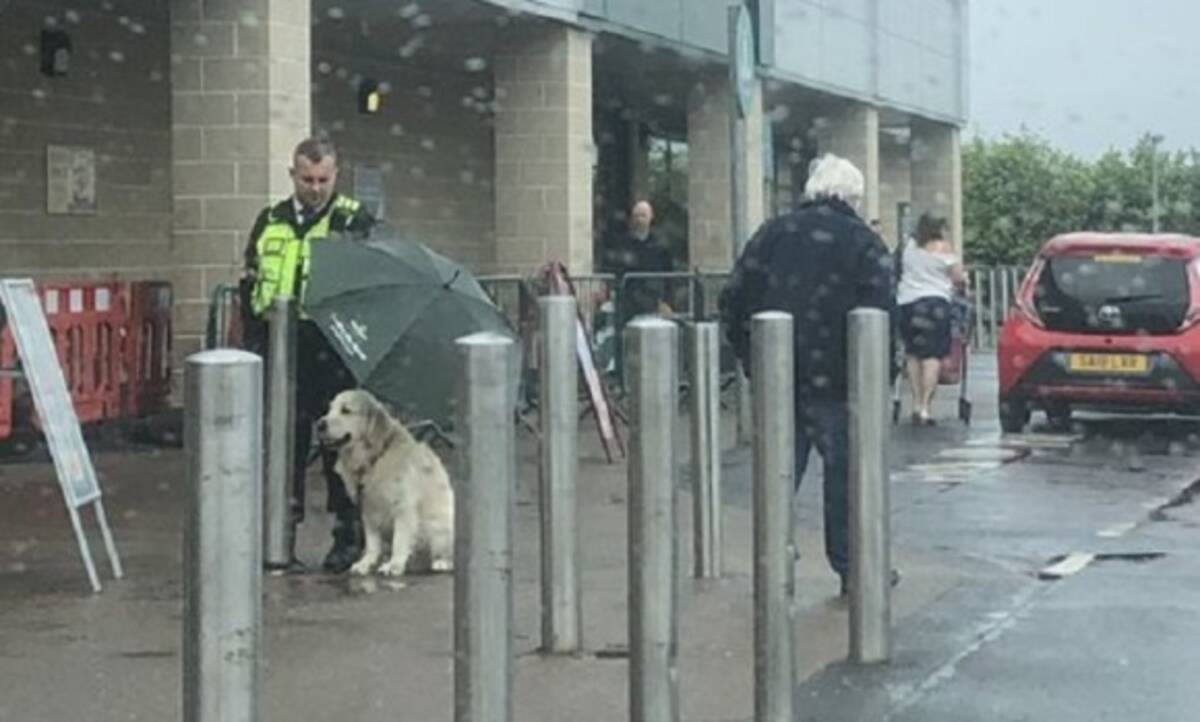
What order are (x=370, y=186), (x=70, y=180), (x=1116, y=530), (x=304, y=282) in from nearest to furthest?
(x=304, y=282) < (x=1116, y=530) < (x=70, y=180) < (x=370, y=186)

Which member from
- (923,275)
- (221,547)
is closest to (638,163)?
(923,275)

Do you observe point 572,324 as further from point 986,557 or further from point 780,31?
point 780,31

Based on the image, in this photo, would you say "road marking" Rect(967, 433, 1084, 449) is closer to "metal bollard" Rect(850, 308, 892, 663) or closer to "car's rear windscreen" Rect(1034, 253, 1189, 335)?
"car's rear windscreen" Rect(1034, 253, 1189, 335)

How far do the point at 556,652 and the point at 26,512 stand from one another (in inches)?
190

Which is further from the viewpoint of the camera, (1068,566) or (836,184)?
(1068,566)

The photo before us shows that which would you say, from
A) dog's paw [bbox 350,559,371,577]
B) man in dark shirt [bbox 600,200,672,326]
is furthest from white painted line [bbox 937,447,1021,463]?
dog's paw [bbox 350,559,371,577]

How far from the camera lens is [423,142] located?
2445 centimetres

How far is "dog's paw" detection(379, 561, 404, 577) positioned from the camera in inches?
376

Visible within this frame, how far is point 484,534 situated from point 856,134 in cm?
2585

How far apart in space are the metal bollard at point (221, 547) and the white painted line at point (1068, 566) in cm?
639

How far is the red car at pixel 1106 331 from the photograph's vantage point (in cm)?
1791

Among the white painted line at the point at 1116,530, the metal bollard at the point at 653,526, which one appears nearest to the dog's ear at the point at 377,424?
the metal bollard at the point at 653,526

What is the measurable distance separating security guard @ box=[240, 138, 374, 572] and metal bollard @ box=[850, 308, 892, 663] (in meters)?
2.70

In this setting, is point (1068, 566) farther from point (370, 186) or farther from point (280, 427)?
point (370, 186)
